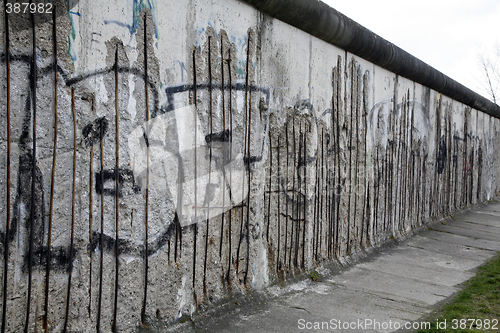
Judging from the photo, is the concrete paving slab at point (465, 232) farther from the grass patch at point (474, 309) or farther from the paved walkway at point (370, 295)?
the grass patch at point (474, 309)

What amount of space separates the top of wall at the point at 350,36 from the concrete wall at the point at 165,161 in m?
0.11

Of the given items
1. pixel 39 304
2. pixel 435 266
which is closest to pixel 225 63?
pixel 39 304

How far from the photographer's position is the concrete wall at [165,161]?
198cm

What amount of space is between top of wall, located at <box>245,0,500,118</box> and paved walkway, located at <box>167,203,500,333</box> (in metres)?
2.41

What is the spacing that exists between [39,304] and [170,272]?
32.6 inches

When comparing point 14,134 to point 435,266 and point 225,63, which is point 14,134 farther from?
point 435,266

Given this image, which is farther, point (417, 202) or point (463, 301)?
point (417, 202)

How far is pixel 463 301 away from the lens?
338cm

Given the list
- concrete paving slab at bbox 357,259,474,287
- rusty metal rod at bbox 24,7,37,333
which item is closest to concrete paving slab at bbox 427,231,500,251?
concrete paving slab at bbox 357,259,474,287

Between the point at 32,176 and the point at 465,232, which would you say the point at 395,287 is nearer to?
the point at 32,176

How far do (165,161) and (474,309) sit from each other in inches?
105

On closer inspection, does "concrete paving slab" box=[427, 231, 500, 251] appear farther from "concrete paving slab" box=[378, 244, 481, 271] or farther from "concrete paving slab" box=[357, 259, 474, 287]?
"concrete paving slab" box=[357, 259, 474, 287]

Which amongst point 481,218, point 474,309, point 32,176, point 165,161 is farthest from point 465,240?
point 32,176

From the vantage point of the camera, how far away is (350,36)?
4488mm
